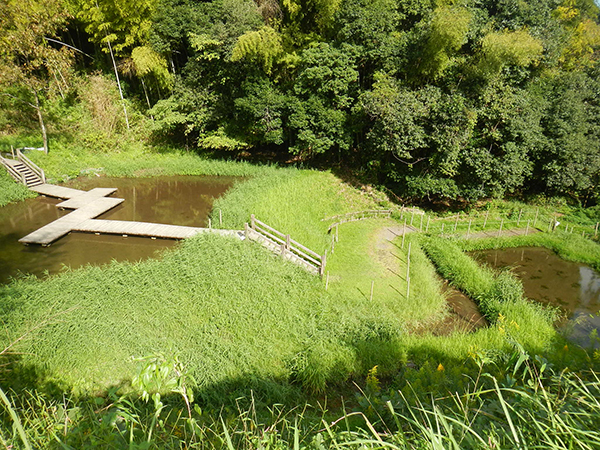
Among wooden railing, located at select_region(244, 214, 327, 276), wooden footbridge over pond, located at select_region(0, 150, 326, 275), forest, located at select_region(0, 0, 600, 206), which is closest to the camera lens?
wooden railing, located at select_region(244, 214, 327, 276)

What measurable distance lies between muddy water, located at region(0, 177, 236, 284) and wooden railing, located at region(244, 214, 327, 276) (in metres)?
2.71

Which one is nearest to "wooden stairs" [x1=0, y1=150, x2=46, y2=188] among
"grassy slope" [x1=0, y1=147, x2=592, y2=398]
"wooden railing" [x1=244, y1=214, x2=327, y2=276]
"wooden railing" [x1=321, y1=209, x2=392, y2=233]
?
"grassy slope" [x1=0, y1=147, x2=592, y2=398]

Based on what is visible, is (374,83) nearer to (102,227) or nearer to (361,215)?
(361,215)

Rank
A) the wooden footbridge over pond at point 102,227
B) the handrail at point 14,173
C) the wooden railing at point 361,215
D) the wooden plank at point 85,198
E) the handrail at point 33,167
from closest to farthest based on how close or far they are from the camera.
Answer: the wooden footbridge over pond at point 102,227
the wooden plank at point 85,198
the wooden railing at point 361,215
the handrail at point 14,173
the handrail at point 33,167

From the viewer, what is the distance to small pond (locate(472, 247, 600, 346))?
8649mm

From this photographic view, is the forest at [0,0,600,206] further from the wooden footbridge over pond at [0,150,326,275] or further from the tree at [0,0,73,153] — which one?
the wooden footbridge over pond at [0,150,326,275]

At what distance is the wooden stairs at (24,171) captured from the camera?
15328mm

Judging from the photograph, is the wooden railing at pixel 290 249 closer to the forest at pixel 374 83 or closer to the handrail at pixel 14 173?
the forest at pixel 374 83

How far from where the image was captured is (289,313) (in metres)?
7.84

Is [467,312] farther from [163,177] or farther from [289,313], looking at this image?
[163,177]

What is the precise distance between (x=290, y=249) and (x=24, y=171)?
14.0 m

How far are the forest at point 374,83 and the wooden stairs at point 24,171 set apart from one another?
125 inches

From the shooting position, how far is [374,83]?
15586 millimetres

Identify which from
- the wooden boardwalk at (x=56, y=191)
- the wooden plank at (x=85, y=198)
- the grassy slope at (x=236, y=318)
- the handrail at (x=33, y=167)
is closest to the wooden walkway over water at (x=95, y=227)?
the wooden plank at (x=85, y=198)
